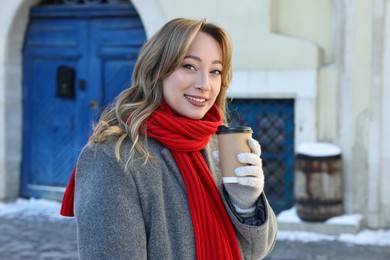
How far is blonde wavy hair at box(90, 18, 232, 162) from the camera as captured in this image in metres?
1.99

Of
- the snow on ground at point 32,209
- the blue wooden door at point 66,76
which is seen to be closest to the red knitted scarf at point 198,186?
the snow on ground at point 32,209

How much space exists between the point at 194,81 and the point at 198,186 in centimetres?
33

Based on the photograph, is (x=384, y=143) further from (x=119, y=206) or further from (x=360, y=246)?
(x=119, y=206)

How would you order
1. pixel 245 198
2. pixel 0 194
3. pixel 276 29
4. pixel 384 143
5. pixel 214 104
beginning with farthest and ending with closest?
1. pixel 0 194
2. pixel 276 29
3. pixel 384 143
4. pixel 214 104
5. pixel 245 198

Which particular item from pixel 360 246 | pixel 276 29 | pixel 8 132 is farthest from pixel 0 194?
pixel 360 246

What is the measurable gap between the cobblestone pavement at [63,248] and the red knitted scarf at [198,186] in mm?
4048

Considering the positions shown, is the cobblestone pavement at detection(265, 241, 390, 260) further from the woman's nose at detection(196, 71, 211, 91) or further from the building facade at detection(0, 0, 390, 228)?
the woman's nose at detection(196, 71, 211, 91)

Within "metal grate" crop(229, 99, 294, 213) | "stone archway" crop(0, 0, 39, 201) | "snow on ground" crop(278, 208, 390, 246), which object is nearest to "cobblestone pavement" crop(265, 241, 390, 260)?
"snow on ground" crop(278, 208, 390, 246)

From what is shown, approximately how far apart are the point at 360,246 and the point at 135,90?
4.77 meters

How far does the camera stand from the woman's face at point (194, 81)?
2080 mm

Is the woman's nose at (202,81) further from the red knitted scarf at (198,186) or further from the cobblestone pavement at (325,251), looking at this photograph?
the cobblestone pavement at (325,251)

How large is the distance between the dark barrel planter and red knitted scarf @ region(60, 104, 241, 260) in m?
4.73

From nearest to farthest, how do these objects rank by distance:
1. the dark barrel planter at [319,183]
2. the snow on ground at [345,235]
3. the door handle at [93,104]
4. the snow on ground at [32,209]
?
the snow on ground at [345,235] < the dark barrel planter at [319,183] < the snow on ground at [32,209] < the door handle at [93,104]

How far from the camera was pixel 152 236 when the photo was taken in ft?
6.36
